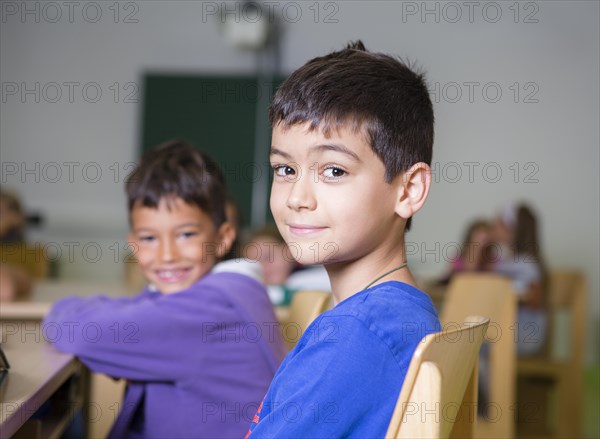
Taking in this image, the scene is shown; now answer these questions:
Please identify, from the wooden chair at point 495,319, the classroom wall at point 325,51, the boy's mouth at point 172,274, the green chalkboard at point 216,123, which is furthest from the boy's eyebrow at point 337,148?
the classroom wall at point 325,51

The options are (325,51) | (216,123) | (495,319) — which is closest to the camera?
(495,319)

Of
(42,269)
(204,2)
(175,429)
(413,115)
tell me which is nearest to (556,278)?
(42,269)

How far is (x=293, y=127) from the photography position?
98cm

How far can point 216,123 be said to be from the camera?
5.54 metres

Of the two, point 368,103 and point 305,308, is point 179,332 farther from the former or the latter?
point 368,103

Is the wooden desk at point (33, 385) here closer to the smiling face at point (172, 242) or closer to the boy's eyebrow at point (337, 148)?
the smiling face at point (172, 242)

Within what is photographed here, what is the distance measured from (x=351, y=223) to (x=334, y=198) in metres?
0.03

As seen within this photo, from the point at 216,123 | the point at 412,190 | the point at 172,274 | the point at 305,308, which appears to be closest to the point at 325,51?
the point at 216,123

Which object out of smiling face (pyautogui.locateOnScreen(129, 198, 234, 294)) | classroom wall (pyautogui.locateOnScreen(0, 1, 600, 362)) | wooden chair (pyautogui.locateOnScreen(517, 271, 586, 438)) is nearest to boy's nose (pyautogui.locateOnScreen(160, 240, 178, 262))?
smiling face (pyautogui.locateOnScreen(129, 198, 234, 294))

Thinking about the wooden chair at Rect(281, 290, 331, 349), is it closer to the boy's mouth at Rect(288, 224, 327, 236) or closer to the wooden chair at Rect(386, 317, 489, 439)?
the boy's mouth at Rect(288, 224, 327, 236)

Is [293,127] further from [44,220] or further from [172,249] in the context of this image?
[44,220]

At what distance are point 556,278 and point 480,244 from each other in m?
0.45

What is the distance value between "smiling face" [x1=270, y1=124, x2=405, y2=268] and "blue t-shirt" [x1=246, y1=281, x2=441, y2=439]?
0.33 ft

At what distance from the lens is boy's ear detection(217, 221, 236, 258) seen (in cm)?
170
